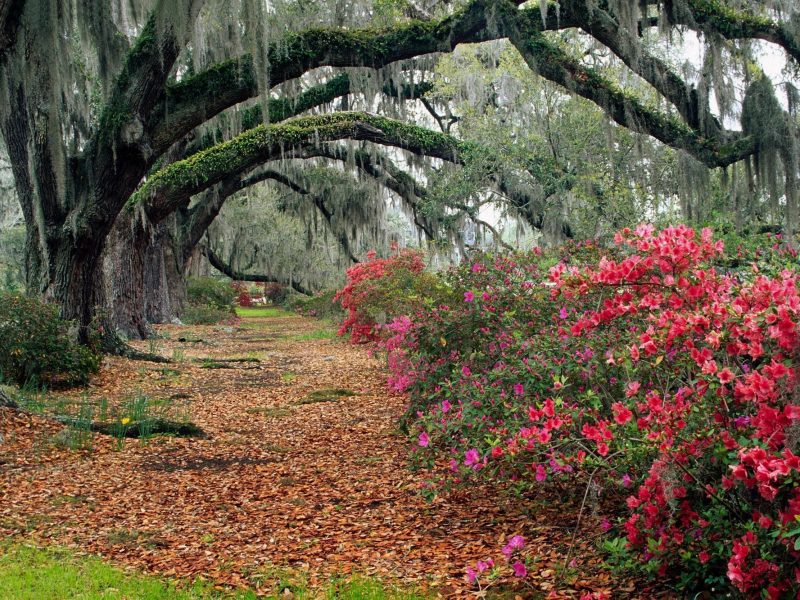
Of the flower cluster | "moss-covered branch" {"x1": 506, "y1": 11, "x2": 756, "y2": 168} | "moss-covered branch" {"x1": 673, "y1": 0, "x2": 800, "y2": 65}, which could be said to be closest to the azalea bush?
"moss-covered branch" {"x1": 506, "y1": 11, "x2": 756, "y2": 168}

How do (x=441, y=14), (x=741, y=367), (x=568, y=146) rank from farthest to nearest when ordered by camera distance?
1. (x=441, y=14)
2. (x=568, y=146)
3. (x=741, y=367)

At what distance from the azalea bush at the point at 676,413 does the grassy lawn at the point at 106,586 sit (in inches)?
29.7

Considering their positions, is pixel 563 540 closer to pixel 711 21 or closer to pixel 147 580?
pixel 147 580

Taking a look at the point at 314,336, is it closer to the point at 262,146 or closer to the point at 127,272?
the point at 127,272

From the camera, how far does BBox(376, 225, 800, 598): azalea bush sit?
6.06 feet

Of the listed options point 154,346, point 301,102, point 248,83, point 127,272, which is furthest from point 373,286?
point 127,272

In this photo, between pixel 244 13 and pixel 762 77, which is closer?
pixel 244 13

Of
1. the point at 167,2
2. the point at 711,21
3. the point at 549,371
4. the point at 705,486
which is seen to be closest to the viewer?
the point at 705,486

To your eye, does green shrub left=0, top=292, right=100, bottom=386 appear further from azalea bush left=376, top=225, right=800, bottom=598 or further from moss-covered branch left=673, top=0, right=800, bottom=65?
moss-covered branch left=673, top=0, right=800, bottom=65

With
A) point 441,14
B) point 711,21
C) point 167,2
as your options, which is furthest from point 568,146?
point 167,2

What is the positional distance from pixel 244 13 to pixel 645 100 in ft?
21.1

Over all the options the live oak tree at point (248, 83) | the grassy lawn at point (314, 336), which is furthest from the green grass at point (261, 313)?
the live oak tree at point (248, 83)

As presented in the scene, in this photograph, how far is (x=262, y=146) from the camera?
1059 centimetres

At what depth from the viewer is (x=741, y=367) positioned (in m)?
2.25
